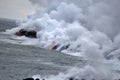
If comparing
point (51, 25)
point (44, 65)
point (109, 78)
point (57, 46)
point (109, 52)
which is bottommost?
point (109, 78)

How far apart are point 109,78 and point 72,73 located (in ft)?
15.4

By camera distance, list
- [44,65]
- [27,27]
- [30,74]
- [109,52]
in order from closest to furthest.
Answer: [30,74], [44,65], [109,52], [27,27]

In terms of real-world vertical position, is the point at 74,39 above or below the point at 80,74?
above

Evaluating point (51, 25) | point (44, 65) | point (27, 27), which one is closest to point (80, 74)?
point (44, 65)

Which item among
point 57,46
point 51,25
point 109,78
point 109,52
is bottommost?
point 109,78

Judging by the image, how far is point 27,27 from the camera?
125938 millimetres

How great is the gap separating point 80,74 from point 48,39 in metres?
57.8

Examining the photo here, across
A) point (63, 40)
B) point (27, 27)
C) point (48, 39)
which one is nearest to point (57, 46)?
point (63, 40)

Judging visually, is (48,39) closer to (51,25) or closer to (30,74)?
(51,25)

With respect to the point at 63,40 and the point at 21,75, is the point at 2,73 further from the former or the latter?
the point at 63,40

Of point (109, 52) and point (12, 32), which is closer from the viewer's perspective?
point (109, 52)

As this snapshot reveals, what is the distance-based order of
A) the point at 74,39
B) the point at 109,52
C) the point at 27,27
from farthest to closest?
the point at 27,27
the point at 74,39
the point at 109,52

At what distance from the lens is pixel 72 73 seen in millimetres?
42406

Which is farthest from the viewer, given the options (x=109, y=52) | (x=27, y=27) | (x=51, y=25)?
(x=27, y=27)
